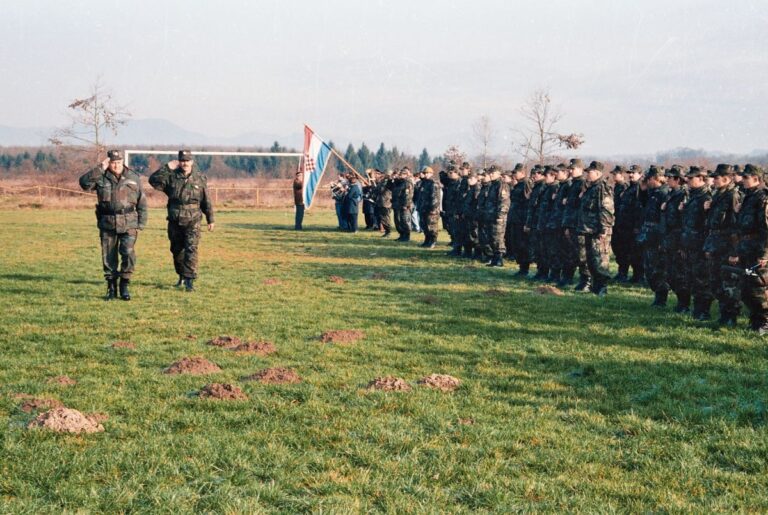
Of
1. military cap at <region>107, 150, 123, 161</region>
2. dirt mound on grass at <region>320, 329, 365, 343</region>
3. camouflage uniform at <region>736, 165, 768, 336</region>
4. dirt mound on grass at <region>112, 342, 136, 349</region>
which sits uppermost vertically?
military cap at <region>107, 150, 123, 161</region>

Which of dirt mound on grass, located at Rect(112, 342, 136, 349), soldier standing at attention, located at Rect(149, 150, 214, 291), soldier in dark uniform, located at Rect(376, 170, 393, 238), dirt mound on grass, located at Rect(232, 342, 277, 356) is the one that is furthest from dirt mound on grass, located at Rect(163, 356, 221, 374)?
soldier in dark uniform, located at Rect(376, 170, 393, 238)

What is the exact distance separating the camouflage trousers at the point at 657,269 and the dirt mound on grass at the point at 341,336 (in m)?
5.27

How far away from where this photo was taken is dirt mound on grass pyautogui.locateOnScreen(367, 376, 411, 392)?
749 cm

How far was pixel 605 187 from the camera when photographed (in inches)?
569

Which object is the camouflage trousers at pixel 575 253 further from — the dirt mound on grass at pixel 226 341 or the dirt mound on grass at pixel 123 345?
the dirt mound on grass at pixel 123 345

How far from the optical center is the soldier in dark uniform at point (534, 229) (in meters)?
16.6

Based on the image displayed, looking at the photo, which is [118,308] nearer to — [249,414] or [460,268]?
[249,414]

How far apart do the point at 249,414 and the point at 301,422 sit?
1.49 ft

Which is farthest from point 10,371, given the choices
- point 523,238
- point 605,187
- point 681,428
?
point 523,238

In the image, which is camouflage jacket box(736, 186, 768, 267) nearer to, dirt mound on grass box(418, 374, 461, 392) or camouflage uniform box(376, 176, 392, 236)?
dirt mound on grass box(418, 374, 461, 392)

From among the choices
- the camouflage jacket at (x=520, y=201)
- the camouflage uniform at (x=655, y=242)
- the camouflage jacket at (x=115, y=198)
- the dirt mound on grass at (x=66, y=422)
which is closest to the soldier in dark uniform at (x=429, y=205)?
the camouflage jacket at (x=520, y=201)

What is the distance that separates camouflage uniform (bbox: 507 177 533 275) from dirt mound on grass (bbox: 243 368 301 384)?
1008 centimetres

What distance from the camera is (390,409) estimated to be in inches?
271

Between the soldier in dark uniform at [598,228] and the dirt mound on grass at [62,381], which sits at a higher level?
the soldier in dark uniform at [598,228]
